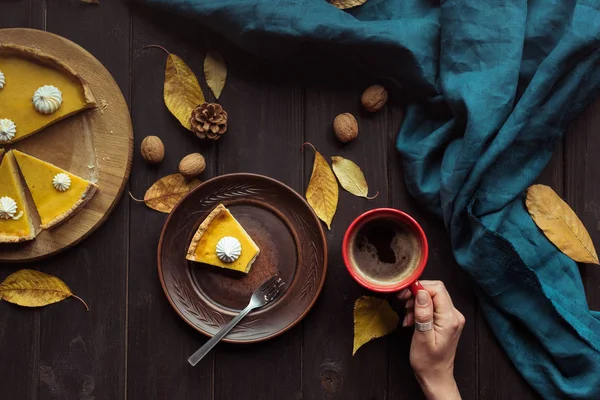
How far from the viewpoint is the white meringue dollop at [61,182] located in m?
1.50

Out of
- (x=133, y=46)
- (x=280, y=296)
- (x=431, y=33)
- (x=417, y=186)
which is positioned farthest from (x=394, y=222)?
(x=133, y=46)

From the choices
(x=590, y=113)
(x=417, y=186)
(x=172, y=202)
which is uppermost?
(x=590, y=113)

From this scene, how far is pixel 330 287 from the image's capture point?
60.9 inches

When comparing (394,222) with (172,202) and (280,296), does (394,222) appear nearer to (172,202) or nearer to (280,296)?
(280,296)

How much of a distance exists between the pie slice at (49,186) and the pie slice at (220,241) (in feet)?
1.02

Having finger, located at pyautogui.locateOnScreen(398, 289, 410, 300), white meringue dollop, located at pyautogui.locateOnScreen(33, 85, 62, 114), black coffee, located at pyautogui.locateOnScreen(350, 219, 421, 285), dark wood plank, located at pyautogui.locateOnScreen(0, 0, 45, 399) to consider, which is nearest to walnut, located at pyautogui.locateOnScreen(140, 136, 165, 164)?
white meringue dollop, located at pyautogui.locateOnScreen(33, 85, 62, 114)

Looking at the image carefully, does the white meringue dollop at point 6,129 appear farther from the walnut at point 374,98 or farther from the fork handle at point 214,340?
the walnut at point 374,98

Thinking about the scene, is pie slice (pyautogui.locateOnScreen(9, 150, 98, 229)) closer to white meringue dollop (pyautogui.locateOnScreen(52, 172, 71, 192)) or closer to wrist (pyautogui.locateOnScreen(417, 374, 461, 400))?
white meringue dollop (pyautogui.locateOnScreen(52, 172, 71, 192))

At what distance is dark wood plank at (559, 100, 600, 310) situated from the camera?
1.55 meters

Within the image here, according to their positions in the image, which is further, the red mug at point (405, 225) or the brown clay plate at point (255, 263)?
the brown clay plate at point (255, 263)

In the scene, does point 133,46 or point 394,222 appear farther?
point 133,46

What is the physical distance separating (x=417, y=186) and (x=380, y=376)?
53 cm

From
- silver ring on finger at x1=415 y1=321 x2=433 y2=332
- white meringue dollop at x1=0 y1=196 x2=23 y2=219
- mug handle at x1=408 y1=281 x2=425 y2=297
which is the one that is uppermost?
white meringue dollop at x1=0 y1=196 x2=23 y2=219

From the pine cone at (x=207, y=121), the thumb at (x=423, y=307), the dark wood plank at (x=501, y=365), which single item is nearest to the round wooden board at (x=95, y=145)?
the pine cone at (x=207, y=121)
